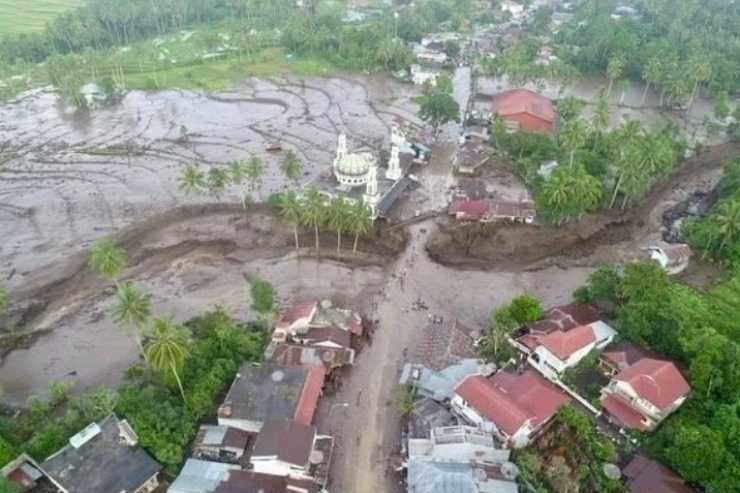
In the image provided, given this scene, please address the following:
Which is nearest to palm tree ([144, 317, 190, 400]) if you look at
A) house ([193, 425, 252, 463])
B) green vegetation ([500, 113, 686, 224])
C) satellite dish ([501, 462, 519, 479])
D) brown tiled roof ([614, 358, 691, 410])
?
house ([193, 425, 252, 463])

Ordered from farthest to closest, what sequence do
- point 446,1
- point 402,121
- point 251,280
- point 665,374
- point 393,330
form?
point 446,1 → point 402,121 → point 251,280 → point 393,330 → point 665,374

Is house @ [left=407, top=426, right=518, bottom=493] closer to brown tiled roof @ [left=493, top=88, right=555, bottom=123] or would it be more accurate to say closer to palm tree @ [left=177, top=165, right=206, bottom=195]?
palm tree @ [left=177, top=165, right=206, bottom=195]

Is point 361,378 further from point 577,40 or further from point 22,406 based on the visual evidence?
point 577,40

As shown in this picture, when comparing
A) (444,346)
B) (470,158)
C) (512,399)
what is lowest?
(444,346)

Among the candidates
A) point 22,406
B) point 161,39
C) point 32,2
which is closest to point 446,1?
point 161,39

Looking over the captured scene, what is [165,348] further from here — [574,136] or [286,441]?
[574,136]

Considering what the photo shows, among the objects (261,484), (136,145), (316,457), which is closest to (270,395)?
(316,457)
